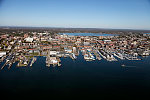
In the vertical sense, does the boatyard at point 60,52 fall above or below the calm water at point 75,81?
above

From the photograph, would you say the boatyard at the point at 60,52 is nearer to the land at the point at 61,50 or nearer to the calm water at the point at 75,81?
the land at the point at 61,50

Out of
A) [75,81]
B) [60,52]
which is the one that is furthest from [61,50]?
[75,81]

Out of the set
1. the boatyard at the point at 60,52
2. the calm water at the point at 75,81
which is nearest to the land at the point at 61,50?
the boatyard at the point at 60,52

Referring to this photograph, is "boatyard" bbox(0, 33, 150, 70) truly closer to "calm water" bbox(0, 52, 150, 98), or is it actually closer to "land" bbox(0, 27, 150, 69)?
"land" bbox(0, 27, 150, 69)

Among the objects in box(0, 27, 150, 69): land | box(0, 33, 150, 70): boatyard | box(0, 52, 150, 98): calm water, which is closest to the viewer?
box(0, 52, 150, 98): calm water

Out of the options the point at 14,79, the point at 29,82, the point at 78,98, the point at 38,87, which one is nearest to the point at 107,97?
the point at 78,98

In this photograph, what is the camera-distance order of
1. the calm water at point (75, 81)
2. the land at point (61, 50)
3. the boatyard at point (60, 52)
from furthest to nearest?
the land at point (61, 50) → the boatyard at point (60, 52) → the calm water at point (75, 81)

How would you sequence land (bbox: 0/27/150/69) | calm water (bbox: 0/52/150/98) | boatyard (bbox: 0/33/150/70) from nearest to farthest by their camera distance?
calm water (bbox: 0/52/150/98) < boatyard (bbox: 0/33/150/70) < land (bbox: 0/27/150/69)

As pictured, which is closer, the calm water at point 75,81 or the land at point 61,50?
the calm water at point 75,81

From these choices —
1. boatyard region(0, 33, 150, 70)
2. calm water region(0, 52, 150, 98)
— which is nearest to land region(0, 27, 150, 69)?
boatyard region(0, 33, 150, 70)
